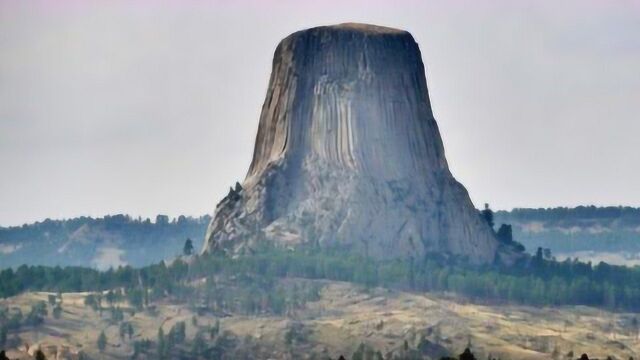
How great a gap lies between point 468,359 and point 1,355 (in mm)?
33795

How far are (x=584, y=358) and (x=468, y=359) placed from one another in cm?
1687

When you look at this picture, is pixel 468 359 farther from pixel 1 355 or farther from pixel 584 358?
pixel 1 355

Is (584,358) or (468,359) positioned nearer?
(468,359)

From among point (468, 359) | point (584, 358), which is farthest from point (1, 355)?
point (584, 358)

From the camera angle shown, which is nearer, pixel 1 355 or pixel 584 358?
pixel 1 355

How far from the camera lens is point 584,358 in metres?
194

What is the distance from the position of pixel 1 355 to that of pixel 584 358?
46405mm

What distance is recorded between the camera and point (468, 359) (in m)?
180

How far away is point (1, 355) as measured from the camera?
178m
